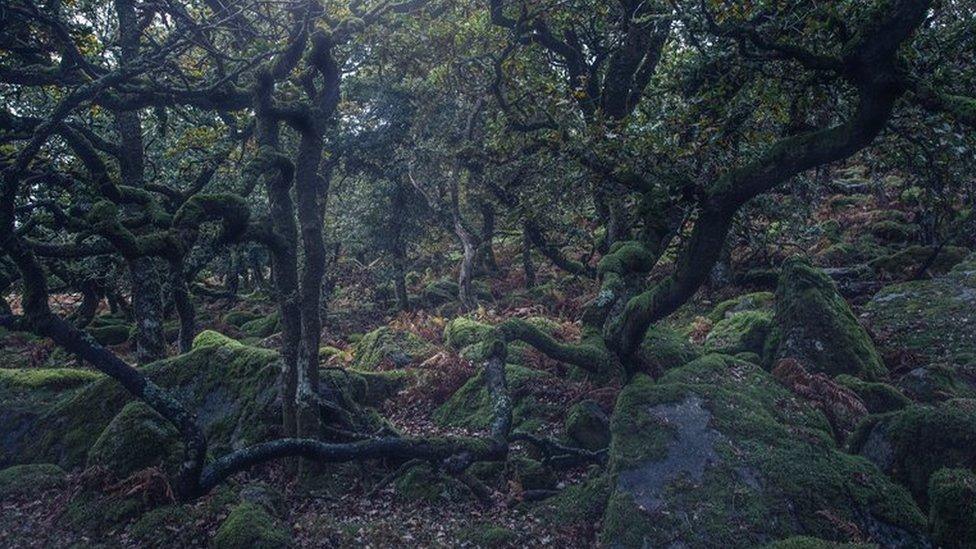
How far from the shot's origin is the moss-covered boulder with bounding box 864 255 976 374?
13.7m

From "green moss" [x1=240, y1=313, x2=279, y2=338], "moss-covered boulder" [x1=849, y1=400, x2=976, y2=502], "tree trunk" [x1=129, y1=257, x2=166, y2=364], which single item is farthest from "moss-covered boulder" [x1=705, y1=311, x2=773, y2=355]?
"green moss" [x1=240, y1=313, x2=279, y2=338]

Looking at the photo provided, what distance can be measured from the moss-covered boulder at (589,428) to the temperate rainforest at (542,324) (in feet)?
0.24

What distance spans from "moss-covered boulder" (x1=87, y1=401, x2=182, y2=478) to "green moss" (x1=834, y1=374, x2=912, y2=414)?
39.1 feet

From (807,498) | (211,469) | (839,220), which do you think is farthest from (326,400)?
(839,220)

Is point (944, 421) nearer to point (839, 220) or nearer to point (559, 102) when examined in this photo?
point (559, 102)

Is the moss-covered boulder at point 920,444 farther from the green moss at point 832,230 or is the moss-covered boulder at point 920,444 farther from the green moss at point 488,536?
the green moss at point 832,230

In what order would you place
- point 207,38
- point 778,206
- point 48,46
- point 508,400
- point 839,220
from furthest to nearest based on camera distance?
point 839,220 < point 207,38 < point 778,206 < point 48,46 < point 508,400

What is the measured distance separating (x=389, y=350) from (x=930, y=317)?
46.6 ft

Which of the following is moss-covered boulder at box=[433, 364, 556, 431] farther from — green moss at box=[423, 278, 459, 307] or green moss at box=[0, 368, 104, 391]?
green moss at box=[423, 278, 459, 307]

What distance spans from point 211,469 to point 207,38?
10.2 meters

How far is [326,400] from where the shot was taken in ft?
39.8

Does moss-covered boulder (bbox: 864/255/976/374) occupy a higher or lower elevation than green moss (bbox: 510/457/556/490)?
higher

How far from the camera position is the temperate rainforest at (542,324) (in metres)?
8.02

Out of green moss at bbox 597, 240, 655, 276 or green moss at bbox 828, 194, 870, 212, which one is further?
green moss at bbox 828, 194, 870, 212
